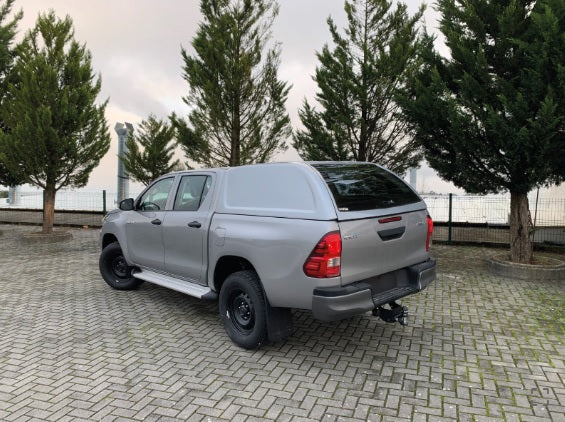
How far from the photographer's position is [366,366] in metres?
3.98

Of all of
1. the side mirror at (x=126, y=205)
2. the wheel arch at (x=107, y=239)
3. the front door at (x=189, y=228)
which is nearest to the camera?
the front door at (x=189, y=228)

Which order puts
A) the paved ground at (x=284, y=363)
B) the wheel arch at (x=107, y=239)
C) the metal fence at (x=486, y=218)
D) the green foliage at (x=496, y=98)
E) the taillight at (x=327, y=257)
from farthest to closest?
the metal fence at (x=486, y=218) → the wheel arch at (x=107, y=239) → the green foliage at (x=496, y=98) → the taillight at (x=327, y=257) → the paved ground at (x=284, y=363)

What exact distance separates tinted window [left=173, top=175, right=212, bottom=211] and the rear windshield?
5.04 feet

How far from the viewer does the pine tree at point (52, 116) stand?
459 inches

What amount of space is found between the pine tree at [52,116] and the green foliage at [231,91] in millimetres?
2640

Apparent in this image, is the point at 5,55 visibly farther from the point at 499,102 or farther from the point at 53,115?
the point at 499,102

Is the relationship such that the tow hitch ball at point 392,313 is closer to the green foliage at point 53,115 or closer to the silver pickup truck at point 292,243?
the silver pickup truck at point 292,243

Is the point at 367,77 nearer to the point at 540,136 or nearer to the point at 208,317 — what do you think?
the point at 540,136

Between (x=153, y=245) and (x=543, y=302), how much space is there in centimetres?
→ 557

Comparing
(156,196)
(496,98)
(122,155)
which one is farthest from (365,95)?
(122,155)

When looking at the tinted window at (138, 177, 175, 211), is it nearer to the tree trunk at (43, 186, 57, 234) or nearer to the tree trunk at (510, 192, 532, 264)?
the tree trunk at (510, 192, 532, 264)

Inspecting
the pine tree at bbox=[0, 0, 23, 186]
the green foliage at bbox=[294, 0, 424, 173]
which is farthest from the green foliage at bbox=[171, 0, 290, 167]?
the pine tree at bbox=[0, 0, 23, 186]

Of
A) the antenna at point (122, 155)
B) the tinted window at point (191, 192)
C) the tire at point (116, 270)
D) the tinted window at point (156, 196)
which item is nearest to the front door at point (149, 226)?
the tinted window at point (156, 196)

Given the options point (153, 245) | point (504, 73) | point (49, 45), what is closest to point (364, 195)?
point (153, 245)
